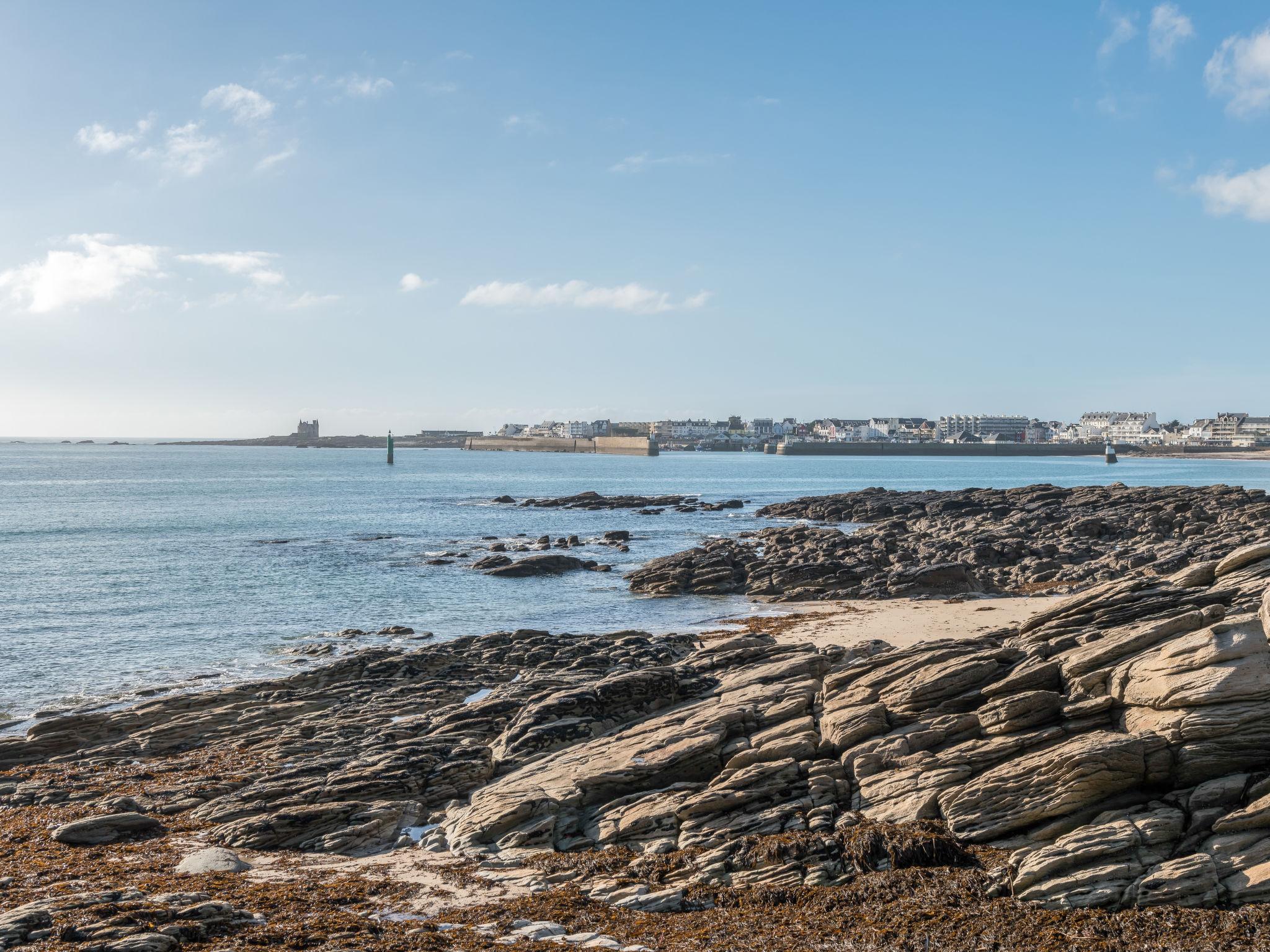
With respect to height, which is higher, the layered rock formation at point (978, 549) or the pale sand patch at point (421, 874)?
the layered rock formation at point (978, 549)

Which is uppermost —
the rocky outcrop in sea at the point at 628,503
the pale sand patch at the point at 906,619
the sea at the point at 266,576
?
the rocky outcrop in sea at the point at 628,503

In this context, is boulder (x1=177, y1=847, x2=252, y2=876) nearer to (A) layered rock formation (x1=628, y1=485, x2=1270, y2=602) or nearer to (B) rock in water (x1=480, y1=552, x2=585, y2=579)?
(A) layered rock formation (x1=628, y1=485, x2=1270, y2=602)

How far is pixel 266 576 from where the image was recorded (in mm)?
43969

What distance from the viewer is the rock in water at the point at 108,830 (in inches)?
524

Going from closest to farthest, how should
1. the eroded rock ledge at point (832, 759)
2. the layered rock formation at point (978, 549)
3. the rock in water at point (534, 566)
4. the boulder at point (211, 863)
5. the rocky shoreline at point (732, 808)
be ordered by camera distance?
the rocky shoreline at point (732, 808), the eroded rock ledge at point (832, 759), the boulder at point (211, 863), the layered rock formation at point (978, 549), the rock in water at point (534, 566)

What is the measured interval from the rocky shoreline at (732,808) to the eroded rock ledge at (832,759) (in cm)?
4

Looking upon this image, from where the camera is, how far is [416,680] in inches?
891

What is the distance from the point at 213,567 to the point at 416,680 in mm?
29619

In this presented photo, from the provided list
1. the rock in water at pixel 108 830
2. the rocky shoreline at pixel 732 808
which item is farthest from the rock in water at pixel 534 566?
the rock in water at pixel 108 830

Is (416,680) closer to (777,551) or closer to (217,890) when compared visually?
(217,890)

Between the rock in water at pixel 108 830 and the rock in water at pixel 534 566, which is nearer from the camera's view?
the rock in water at pixel 108 830

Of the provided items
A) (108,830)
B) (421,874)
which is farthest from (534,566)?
(421,874)

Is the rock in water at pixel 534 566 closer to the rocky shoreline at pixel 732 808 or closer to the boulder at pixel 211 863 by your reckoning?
the rocky shoreline at pixel 732 808

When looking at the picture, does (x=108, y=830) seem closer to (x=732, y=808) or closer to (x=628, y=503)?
(x=732, y=808)
